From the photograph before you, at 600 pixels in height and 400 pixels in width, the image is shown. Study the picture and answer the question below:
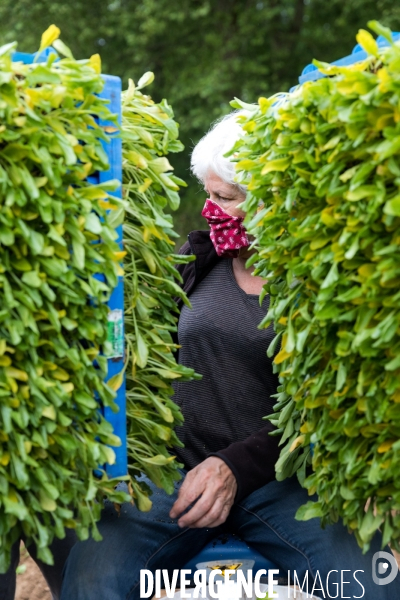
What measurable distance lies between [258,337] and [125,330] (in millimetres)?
573

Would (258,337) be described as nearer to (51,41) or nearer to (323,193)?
(323,193)

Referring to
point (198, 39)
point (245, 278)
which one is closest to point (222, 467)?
point (245, 278)

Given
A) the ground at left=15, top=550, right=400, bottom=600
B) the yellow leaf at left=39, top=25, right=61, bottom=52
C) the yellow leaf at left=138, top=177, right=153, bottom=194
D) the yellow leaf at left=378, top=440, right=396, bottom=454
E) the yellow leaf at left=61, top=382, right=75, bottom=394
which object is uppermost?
the yellow leaf at left=39, top=25, right=61, bottom=52

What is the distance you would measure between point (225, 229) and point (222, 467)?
775 mm

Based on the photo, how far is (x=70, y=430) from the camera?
6.31 feet

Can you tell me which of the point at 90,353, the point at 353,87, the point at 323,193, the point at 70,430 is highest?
the point at 353,87

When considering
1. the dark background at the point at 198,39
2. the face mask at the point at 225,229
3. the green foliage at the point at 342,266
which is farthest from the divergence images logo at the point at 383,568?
the dark background at the point at 198,39

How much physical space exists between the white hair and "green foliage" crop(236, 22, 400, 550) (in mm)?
521

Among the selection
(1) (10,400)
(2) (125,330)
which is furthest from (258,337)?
(1) (10,400)

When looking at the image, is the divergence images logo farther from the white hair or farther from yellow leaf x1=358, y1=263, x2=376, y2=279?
the white hair

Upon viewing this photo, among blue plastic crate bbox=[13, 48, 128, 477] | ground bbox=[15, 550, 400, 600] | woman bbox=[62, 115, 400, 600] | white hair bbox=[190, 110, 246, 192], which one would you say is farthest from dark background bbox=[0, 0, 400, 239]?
blue plastic crate bbox=[13, 48, 128, 477]

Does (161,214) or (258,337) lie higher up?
(161,214)

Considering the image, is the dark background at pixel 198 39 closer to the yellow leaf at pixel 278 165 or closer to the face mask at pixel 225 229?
the face mask at pixel 225 229

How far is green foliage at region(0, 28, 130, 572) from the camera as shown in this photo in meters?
1.73
